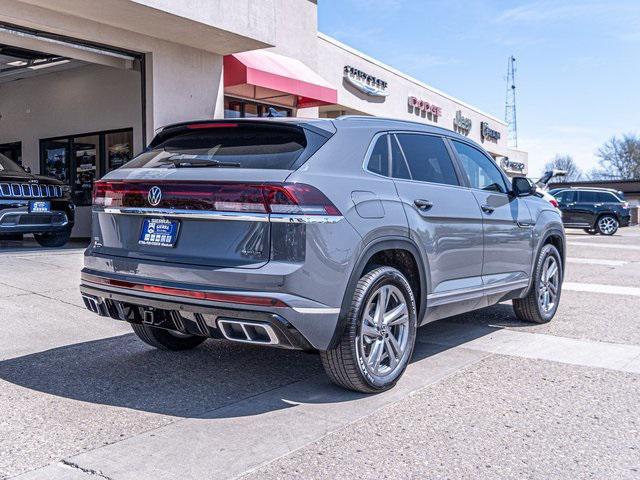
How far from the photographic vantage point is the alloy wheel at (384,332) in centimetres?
422

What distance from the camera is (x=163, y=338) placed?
5184mm

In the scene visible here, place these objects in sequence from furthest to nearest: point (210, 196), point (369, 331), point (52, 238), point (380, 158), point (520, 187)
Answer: point (52, 238) → point (520, 187) → point (380, 158) → point (369, 331) → point (210, 196)

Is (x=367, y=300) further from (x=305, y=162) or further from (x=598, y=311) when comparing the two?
(x=598, y=311)

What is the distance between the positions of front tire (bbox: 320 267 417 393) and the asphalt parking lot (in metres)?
0.15

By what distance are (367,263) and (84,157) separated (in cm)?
1343

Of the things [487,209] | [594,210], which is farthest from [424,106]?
[487,209]

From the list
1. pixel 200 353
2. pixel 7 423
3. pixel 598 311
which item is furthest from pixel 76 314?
pixel 598 311

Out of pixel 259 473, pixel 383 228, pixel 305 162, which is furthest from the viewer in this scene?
pixel 383 228

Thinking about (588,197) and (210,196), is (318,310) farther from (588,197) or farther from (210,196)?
(588,197)

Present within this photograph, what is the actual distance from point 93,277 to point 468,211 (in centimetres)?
288

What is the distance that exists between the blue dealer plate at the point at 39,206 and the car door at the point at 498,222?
805cm

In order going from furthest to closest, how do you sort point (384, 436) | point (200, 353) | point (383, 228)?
point (200, 353) → point (383, 228) → point (384, 436)

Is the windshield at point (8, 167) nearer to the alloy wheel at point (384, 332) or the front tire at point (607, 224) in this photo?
the alloy wheel at point (384, 332)

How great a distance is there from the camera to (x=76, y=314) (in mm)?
6566
